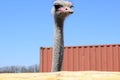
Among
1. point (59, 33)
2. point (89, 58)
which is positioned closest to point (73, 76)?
point (59, 33)

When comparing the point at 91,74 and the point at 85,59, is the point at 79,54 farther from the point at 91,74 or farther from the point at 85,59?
the point at 91,74

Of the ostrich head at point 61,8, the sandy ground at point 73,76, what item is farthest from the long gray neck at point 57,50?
the sandy ground at point 73,76

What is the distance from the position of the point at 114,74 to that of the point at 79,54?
11.8m

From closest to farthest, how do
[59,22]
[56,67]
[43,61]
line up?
[56,67]
[59,22]
[43,61]

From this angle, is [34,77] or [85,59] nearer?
[34,77]

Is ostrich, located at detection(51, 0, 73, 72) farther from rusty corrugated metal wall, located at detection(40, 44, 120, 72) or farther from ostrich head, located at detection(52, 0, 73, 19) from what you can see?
rusty corrugated metal wall, located at detection(40, 44, 120, 72)

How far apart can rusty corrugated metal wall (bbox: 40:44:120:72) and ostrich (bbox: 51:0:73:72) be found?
351 inches

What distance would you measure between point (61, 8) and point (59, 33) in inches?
14.7

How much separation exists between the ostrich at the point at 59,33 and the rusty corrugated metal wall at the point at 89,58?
8920 millimetres

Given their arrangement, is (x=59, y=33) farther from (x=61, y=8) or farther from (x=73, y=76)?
(x=73, y=76)

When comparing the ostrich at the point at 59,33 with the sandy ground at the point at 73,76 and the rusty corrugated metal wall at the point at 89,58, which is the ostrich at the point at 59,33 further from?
the rusty corrugated metal wall at the point at 89,58

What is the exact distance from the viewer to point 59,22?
5.64 m

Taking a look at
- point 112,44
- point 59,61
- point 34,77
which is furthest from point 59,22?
point 112,44

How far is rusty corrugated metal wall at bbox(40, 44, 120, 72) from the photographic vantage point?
47.2 ft
